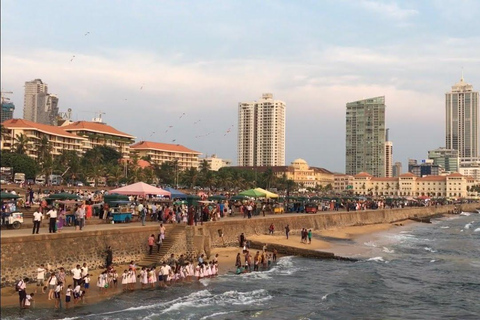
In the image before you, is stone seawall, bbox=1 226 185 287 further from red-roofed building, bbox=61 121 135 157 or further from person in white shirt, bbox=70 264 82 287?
red-roofed building, bbox=61 121 135 157

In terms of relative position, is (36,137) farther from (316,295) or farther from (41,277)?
(316,295)

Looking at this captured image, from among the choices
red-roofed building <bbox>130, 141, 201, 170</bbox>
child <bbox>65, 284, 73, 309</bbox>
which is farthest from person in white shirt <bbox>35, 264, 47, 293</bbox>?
red-roofed building <bbox>130, 141, 201, 170</bbox>

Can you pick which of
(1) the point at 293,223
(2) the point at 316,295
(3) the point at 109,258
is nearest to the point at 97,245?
(3) the point at 109,258

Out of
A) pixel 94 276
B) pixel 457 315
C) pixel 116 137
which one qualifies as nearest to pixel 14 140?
pixel 116 137

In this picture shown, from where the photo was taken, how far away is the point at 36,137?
118 meters

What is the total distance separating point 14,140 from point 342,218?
79.7m

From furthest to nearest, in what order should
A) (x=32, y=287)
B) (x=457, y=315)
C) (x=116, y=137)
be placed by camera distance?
(x=116, y=137) < (x=457, y=315) < (x=32, y=287)

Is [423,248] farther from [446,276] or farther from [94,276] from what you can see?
[94,276]

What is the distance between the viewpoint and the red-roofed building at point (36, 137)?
109 metres

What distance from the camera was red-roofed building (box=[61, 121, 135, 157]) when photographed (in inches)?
5659

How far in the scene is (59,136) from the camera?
12875cm

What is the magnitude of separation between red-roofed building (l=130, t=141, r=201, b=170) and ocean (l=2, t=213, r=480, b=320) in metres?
137

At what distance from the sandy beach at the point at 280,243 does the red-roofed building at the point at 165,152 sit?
113456 millimetres

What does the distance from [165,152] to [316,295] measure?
153m
